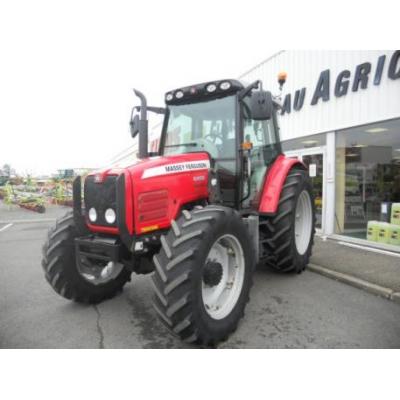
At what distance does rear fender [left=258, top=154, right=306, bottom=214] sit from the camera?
3.75m

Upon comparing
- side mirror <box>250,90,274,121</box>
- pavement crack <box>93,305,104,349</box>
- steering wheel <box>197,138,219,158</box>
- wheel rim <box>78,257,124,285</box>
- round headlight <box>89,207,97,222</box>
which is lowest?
pavement crack <box>93,305,104,349</box>

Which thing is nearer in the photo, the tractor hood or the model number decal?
the tractor hood

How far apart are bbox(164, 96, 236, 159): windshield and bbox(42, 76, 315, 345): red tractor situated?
1cm

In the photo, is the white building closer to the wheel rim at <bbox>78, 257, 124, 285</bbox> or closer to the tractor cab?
the tractor cab

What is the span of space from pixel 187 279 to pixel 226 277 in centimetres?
74

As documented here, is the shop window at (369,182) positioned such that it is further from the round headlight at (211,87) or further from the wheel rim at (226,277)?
the wheel rim at (226,277)

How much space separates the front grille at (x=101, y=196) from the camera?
8.96ft

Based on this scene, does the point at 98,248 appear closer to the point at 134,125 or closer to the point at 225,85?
the point at 134,125

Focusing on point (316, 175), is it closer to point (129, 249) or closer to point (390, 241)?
point (390, 241)

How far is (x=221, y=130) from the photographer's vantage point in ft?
11.5

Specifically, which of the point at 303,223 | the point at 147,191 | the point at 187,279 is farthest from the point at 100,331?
the point at 303,223

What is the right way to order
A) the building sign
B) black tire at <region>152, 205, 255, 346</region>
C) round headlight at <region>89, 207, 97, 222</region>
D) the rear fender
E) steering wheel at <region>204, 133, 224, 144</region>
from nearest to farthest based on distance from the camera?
black tire at <region>152, 205, 255, 346</region>
round headlight at <region>89, 207, 97, 222</region>
steering wheel at <region>204, 133, 224, 144</region>
the rear fender
the building sign

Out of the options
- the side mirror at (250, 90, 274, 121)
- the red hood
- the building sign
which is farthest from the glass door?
the red hood

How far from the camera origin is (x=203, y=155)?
3289 mm
